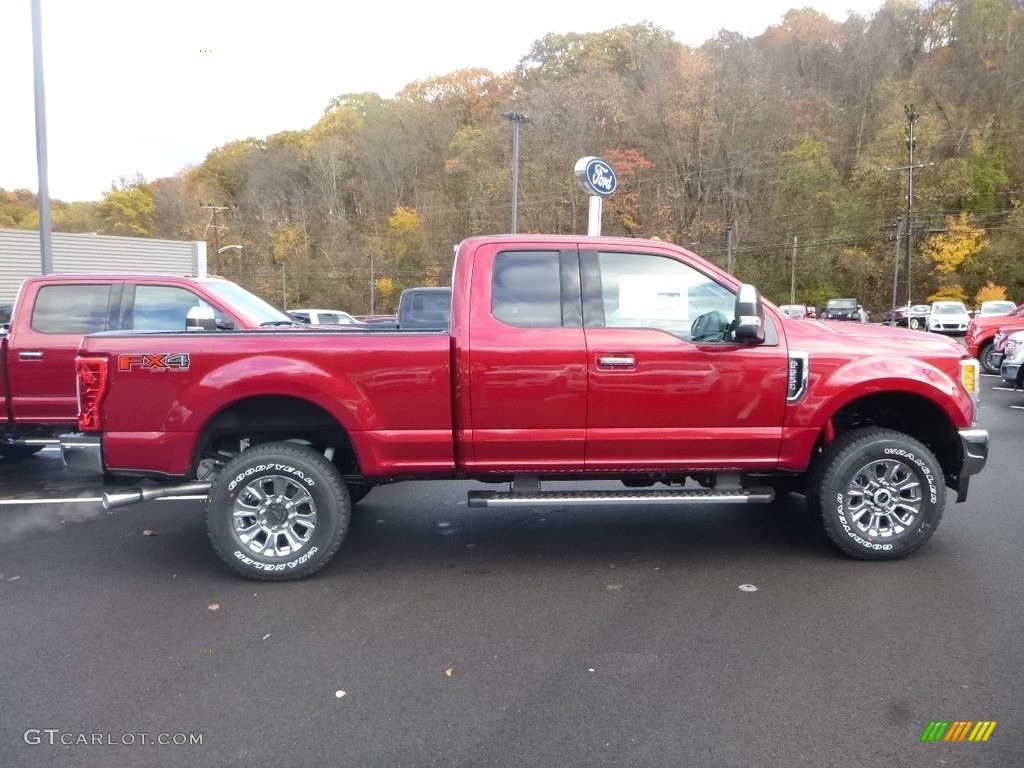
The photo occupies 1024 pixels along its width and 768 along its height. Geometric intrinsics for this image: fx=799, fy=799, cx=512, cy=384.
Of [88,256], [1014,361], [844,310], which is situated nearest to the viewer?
[1014,361]

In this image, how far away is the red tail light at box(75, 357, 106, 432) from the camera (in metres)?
4.77

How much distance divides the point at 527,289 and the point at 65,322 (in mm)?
5125

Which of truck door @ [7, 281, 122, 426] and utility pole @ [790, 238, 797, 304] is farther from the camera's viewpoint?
utility pole @ [790, 238, 797, 304]

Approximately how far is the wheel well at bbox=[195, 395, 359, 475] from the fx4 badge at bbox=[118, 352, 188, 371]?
397 millimetres

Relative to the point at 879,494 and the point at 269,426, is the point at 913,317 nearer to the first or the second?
the point at 879,494

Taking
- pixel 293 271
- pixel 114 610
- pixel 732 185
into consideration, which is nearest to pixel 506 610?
pixel 114 610

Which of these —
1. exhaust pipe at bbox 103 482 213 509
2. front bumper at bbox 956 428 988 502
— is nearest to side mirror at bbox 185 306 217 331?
exhaust pipe at bbox 103 482 213 509

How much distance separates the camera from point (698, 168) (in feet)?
191

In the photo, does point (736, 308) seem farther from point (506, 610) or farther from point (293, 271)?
point (293, 271)

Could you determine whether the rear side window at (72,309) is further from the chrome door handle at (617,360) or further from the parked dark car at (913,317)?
the parked dark car at (913,317)

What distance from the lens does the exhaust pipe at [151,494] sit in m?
4.93

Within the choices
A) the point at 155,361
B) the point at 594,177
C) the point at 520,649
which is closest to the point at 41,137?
the point at 594,177

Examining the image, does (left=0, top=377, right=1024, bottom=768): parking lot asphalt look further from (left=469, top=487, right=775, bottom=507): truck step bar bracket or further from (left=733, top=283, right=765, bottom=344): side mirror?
(left=733, top=283, right=765, bottom=344): side mirror

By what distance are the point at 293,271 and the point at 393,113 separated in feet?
52.9
